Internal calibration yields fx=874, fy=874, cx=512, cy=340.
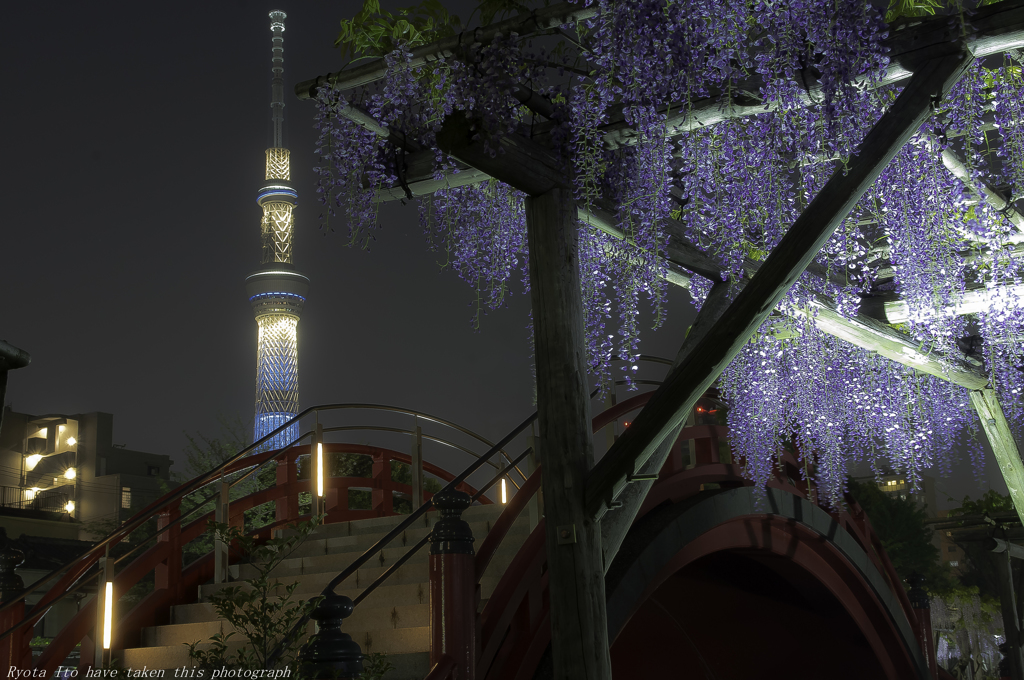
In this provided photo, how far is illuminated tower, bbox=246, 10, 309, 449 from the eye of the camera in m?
33.0

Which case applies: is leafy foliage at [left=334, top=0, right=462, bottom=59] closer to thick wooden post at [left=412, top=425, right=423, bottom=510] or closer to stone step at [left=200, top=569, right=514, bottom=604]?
stone step at [left=200, top=569, right=514, bottom=604]

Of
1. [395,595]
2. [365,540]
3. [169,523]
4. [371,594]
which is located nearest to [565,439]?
[395,595]

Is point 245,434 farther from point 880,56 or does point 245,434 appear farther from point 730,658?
point 880,56

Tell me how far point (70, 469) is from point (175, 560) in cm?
2855

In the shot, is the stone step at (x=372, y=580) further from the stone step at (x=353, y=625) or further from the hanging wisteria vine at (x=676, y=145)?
the hanging wisteria vine at (x=676, y=145)

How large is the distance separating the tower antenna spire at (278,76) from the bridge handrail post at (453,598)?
35685 mm

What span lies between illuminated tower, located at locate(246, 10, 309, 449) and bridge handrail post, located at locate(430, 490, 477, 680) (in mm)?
28698

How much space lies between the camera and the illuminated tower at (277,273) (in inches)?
1300

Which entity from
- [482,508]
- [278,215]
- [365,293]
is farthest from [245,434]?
[365,293]

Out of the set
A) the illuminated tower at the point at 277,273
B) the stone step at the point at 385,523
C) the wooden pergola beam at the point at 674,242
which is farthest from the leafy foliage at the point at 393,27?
the illuminated tower at the point at 277,273

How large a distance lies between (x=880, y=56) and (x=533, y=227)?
5.44 feet

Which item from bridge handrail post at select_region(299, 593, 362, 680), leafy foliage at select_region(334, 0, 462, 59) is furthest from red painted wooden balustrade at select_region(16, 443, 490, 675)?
leafy foliage at select_region(334, 0, 462, 59)

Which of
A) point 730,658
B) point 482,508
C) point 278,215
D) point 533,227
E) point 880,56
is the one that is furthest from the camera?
point 278,215

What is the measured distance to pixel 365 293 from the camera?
54.1 metres
